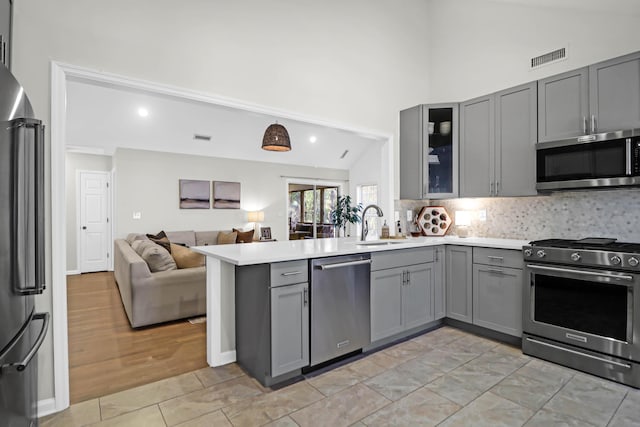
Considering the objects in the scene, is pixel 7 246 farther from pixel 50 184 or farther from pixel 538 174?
pixel 538 174

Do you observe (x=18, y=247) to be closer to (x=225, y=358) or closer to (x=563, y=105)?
(x=225, y=358)

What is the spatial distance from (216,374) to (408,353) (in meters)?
1.56

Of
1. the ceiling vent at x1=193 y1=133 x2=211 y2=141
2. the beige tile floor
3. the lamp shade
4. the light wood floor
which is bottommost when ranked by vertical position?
the light wood floor

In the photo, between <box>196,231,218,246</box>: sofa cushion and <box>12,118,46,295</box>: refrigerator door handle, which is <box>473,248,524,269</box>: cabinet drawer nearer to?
<box>12,118,46,295</box>: refrigerator door handle

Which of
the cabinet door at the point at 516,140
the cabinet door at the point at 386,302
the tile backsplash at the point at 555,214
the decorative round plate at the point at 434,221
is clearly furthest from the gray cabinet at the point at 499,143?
the cabinet door at the point at 386,302

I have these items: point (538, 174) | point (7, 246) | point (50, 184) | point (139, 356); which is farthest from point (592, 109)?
point (139, 356)

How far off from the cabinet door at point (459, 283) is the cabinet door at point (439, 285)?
5 cm

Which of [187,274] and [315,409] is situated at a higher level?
[187,274]

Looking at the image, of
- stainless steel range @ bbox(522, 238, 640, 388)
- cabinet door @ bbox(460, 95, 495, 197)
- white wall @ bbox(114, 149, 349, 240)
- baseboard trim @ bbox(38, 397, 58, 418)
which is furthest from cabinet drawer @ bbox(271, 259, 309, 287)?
white wall @ bbox(114, 149, 349, 240)

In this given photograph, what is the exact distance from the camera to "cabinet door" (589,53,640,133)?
254 cm

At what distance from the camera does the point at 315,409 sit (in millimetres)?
2039

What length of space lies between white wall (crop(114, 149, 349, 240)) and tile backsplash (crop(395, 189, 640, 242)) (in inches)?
184

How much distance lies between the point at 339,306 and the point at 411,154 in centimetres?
219

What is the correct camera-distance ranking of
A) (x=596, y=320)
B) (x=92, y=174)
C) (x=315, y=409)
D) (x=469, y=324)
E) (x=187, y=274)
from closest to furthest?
1. (x=315, y=409)
2. (x=596, y=320)
3. (x=469, y=324)
4. (x=187, y=274)
5. (x=92, y=174)
